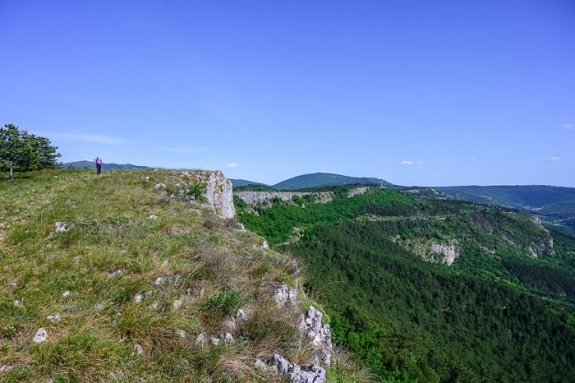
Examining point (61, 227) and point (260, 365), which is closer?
point (260, 365)

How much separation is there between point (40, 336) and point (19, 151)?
85.6 feet

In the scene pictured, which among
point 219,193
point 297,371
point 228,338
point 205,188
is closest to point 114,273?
point 228,338

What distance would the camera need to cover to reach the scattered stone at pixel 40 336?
4640mm

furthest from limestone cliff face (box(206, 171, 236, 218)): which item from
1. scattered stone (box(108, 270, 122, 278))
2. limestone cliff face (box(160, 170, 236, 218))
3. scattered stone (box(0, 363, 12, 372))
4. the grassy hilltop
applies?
scattered stone (box(0, 363, 12, 372))

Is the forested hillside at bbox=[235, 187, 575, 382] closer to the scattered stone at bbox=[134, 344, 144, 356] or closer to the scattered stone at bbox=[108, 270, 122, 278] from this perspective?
the scattered stone at bbox=[108, 270, 122, 278]

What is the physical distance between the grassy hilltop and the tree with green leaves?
17.3m

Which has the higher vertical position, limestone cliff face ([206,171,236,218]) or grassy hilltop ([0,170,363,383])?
limestone cliff face ([206,171,236,218])

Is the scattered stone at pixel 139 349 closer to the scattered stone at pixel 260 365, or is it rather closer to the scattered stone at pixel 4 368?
the scattered stone at pixel 4 368

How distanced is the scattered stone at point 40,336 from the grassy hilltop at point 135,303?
2.2 inches

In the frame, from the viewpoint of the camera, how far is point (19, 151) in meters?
24.0

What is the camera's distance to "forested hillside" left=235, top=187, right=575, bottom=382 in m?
25.4

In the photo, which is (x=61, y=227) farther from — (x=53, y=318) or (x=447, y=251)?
(x=447, y=251)

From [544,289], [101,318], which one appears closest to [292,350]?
[101,318]

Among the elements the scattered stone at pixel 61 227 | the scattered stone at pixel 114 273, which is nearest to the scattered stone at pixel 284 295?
the scattered stone at pixel 114 273
